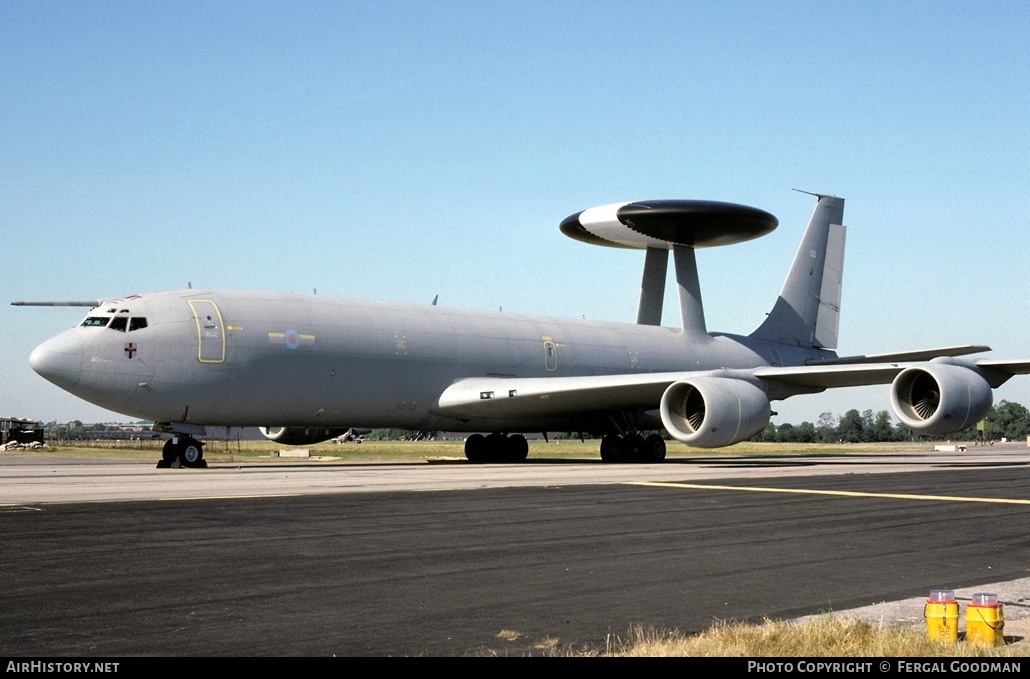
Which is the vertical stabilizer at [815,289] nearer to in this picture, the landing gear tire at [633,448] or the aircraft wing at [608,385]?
the landing gear tire at [633,448]

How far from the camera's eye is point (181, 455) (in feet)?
77.5

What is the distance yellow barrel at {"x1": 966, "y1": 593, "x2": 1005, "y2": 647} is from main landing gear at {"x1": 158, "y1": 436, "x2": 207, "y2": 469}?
20.2m

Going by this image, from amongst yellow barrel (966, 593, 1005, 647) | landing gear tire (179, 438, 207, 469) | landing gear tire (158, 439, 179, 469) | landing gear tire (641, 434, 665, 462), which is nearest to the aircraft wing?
landing gear tire (641, 434, 665, 462)

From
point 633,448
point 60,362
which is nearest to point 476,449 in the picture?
point 633,448

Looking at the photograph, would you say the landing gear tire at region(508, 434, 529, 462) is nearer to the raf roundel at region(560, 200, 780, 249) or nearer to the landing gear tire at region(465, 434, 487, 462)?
the landing gear tire at region(465, 434, 487, 462)

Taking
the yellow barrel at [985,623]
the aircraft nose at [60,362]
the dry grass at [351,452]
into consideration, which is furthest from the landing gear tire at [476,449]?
the yellow barrel at [985,623]

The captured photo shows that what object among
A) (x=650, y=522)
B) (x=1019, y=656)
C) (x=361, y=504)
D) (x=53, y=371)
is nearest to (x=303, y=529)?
(x=361, y=504)

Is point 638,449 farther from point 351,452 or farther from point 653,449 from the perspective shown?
Answer: point 351,452

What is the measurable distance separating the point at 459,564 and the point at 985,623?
4.17 m

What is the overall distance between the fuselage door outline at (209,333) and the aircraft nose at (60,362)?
2.52 meters

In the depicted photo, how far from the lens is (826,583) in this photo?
7625mm

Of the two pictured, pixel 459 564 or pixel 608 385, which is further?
pixel 608 385

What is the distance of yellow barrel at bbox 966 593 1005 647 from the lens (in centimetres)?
532

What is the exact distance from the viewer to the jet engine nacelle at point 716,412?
25.5 metres
